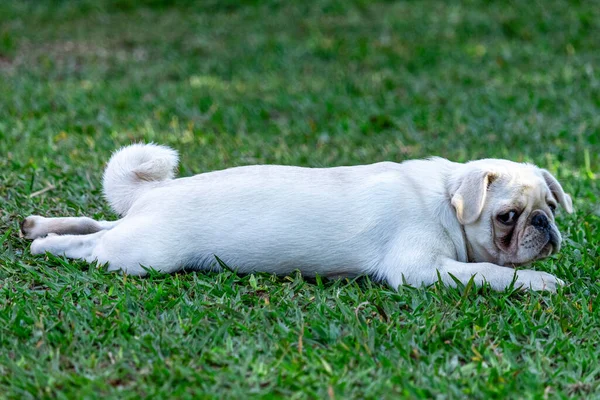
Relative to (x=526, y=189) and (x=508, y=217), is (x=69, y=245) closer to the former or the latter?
(x=508, y=217)

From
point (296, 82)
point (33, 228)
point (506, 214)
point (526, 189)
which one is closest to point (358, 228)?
point (506, 214)

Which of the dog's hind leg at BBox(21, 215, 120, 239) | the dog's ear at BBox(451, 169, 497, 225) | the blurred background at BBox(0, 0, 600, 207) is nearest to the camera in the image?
the dog's ear at BBox(451, 169, 497, 225)

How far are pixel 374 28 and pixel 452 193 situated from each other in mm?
7878

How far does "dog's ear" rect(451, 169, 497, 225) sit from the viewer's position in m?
4.31

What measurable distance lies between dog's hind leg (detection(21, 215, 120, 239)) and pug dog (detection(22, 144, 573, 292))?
27 cm

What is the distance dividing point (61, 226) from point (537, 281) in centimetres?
266

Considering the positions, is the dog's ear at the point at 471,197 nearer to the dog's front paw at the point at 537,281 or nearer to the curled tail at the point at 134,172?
the dog's front paw at the point at 537,281

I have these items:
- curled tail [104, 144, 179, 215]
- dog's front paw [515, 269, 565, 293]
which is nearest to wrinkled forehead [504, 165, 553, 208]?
dog's front paw [515, 269, 565, 293]

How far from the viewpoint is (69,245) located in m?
4.67

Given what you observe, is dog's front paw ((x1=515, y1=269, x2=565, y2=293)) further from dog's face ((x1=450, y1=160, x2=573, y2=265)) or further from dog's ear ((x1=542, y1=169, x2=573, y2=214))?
dog's ear ((x1=542, y1=169, x2=573, y2=214))

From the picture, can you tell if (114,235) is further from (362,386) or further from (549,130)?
(549,130)

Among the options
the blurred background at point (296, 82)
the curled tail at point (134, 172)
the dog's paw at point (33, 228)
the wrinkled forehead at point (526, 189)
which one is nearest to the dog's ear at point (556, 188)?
the wrinkled forehead at point (526, 189)

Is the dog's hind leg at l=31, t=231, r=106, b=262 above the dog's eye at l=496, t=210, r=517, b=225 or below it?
below

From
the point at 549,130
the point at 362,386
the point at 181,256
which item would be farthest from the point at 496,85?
the point at 362,386
